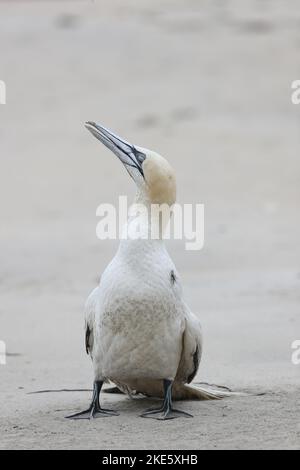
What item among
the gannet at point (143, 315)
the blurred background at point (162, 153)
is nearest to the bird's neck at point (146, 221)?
the gannet at point (143, 315)

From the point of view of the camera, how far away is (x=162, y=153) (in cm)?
1912

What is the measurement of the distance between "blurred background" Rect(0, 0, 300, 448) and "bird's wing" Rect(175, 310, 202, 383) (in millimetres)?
609

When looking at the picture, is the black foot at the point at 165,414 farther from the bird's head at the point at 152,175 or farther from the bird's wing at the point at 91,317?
the bird's head at the point at 152,175

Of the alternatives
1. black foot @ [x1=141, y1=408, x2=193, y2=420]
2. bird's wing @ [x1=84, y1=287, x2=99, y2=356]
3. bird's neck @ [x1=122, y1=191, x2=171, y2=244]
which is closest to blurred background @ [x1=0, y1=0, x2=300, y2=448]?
bird's wing @ [x1=84, y1=287, x2=99, y2=356]

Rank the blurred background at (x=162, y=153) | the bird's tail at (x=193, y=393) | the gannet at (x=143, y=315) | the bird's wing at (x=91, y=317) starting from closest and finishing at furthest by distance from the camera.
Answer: the gannet at (x=143, y=315), the bird's wing at (x=91, y=317), the bird's tail at (x=193, y=393), the blurred background at (x=162, y=153)

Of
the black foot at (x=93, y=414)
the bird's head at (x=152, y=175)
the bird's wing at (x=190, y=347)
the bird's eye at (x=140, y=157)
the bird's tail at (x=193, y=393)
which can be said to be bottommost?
the black foot at (x=93, y=414)

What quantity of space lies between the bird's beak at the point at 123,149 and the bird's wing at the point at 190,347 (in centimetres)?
87

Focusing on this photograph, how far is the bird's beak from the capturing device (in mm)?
6516

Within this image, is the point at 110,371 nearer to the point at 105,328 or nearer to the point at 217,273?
the point at 105,328

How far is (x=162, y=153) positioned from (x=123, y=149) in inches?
494

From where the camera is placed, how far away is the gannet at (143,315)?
627 cm

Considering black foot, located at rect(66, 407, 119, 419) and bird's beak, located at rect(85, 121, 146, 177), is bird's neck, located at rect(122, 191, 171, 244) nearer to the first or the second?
bird's beak, located at rect(85, 121, 146, 177)

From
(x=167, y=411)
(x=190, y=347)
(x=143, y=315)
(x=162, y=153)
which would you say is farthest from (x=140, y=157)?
(x=162, y=153)

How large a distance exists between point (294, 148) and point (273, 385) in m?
12.6
